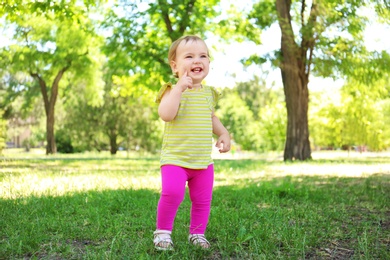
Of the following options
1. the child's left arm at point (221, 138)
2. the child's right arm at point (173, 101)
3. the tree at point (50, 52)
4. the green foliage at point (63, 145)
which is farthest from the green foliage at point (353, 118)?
the child's right arm at point (173, 101)

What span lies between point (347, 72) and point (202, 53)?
1460 cm

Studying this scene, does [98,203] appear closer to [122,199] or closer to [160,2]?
[122,199]

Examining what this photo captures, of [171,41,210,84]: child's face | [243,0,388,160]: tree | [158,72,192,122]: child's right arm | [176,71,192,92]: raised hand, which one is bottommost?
[158,72,192,122]: child's right arm

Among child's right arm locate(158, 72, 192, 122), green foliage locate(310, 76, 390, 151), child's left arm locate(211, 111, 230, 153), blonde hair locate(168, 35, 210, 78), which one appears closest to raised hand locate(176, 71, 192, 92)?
child's right arm locate(158, 72, 192, 122)

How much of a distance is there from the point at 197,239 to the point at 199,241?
0.12 feet

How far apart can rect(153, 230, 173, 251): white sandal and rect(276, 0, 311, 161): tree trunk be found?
14776mm

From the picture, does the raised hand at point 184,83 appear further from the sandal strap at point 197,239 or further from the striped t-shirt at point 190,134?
the sandal strap at point 197,239

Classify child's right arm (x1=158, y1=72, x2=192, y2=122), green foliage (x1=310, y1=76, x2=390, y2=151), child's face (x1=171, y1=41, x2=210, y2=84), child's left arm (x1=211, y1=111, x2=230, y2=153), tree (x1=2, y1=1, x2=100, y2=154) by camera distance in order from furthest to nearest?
green foliage (x1=310, y1=76, x2=390, y2=151), tree (x1=2, y1=1, x2=100, y2=154), child's left arm (x1=211, y1=111, x2=230, y2=153), child's face (x1=171, y1=41, x2=210, y2=84), child's right arm (x1=158, y1=72, x2=192, y2=122)

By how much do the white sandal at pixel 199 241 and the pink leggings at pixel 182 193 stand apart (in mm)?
52

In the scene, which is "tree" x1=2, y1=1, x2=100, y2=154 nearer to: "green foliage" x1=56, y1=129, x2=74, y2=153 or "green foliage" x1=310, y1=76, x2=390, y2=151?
"green foliage" x1=56, y1=129, x2=74, y2=153

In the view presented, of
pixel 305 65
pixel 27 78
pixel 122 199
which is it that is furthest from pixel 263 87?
pixel 122 199

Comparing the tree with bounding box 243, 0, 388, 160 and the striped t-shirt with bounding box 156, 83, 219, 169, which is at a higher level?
the tree with bounding box 243, 0, 388, 160

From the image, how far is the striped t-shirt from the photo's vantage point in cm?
353

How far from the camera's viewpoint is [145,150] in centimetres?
3706
